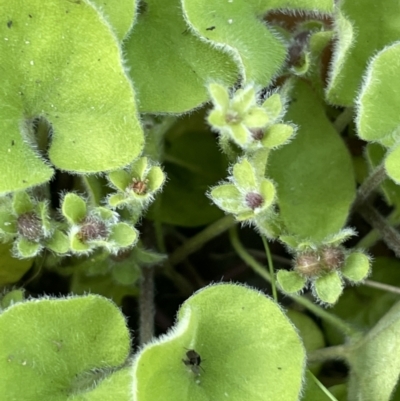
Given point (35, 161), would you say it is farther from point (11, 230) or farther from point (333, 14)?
point (333, 14)

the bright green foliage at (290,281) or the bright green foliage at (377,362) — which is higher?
the bright green foliage at (290,281)

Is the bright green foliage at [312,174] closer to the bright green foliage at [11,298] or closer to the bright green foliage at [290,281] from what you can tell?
the bright green foliage at [290,281]

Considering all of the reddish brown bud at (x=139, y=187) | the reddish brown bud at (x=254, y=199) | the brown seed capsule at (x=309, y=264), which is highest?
the reddish brown bud at (x=254, y=199)

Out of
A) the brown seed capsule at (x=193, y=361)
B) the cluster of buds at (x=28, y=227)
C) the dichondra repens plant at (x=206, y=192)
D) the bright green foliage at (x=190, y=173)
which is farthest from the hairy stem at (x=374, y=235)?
the cluster of buds at (x=28, y=227)

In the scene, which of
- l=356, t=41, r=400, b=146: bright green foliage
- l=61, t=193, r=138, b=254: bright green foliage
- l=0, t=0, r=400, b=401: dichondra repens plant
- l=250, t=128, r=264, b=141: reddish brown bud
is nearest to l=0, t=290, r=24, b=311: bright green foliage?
l=0, t=0, r=400, b=401: dichondra repens plant

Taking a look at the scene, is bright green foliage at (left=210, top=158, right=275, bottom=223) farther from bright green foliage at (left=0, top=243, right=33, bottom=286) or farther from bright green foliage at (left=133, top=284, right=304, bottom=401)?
bright green foliage at (left=0, top=243, right=33, bottom=286)

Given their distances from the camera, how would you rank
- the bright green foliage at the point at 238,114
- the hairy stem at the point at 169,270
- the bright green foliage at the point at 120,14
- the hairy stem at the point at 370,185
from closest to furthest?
the bright green foliage at the point at 238,114 → the bright green foliage at the point at 120,14 → the hairy stem at the point at 370,185 → the hairy stem at the point at 169,270

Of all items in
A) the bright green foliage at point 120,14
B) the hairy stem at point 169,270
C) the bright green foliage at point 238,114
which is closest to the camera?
the bright green foliage at point 238,114

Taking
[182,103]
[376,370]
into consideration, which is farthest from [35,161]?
[376,370]

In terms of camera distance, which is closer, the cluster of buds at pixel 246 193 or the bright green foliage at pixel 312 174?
the cluster of buds at pixel 246 193
